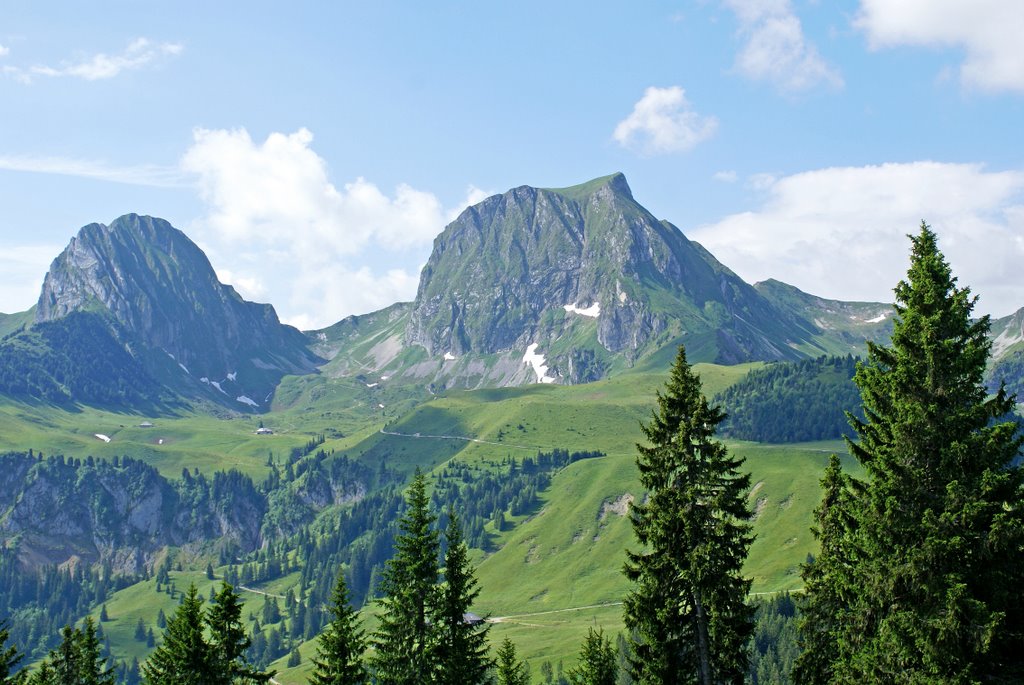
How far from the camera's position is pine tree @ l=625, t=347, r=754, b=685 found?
3728cm

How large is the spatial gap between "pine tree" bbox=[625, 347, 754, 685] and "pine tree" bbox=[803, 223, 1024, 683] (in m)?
4.78

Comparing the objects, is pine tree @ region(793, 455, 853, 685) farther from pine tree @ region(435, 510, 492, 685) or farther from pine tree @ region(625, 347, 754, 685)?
pine tree @ region(435, 510, 492, 685)

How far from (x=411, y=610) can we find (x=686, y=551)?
566 inches

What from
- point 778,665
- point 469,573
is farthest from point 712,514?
point 778,665

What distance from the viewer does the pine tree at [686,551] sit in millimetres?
37281

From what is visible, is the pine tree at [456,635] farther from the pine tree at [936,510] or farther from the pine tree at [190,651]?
the pine tree at [936,510]

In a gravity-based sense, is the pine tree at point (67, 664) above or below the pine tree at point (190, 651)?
below

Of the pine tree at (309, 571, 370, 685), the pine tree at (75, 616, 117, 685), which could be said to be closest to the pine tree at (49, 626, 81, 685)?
the pine tree at (75, 616, 117, 685)

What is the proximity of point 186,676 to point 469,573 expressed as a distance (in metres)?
13.9

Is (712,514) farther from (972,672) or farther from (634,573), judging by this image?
(972,672)

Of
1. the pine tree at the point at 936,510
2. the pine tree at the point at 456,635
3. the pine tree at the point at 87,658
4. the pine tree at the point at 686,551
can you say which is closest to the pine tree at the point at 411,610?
the pine tree at the point at 456,635

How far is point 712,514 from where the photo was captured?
3794cm

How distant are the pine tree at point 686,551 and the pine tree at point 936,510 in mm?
4778

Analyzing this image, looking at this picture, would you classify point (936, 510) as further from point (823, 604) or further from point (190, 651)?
point (190, 651)
